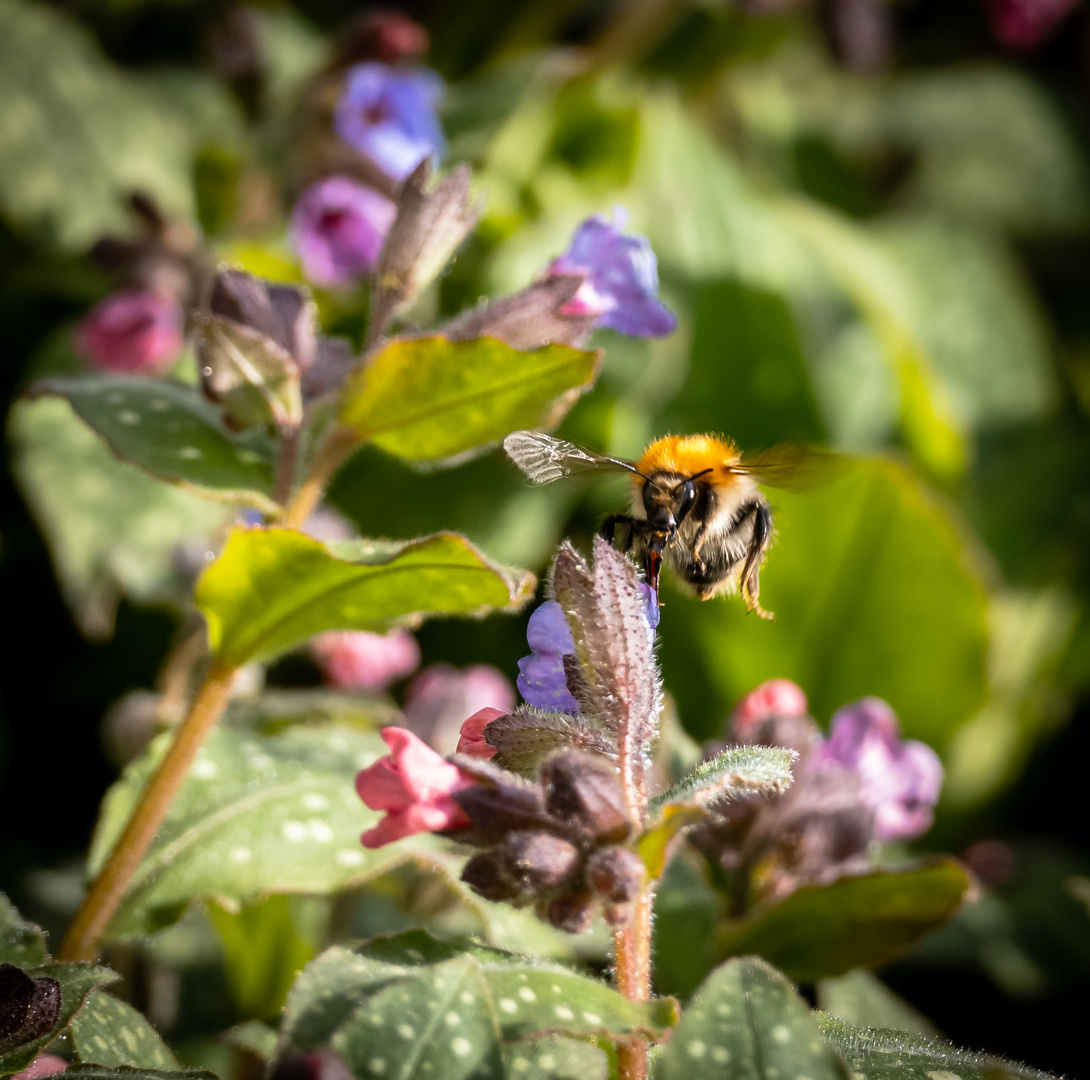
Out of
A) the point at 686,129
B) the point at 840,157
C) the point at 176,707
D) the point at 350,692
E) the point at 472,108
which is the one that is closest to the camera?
the point at 176,707

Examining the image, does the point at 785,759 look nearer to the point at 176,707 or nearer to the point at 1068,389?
the point at 176,707

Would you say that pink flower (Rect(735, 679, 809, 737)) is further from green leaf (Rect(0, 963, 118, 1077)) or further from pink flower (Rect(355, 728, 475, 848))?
green leaf (Rect(0, 963, 118, 1077))

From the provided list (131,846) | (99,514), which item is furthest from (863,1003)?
(99,514)

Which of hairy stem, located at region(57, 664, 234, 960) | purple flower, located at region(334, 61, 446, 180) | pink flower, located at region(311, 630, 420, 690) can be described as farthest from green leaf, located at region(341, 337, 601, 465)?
purple flower, located at region(334, 61, 446, 180)

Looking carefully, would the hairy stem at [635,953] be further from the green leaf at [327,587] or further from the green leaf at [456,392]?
the green leaf at [456,392]

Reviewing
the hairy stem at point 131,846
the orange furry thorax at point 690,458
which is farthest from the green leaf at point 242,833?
the orange furry thorax at point 690,458

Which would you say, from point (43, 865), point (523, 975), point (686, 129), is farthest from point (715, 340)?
point (523, 975)
